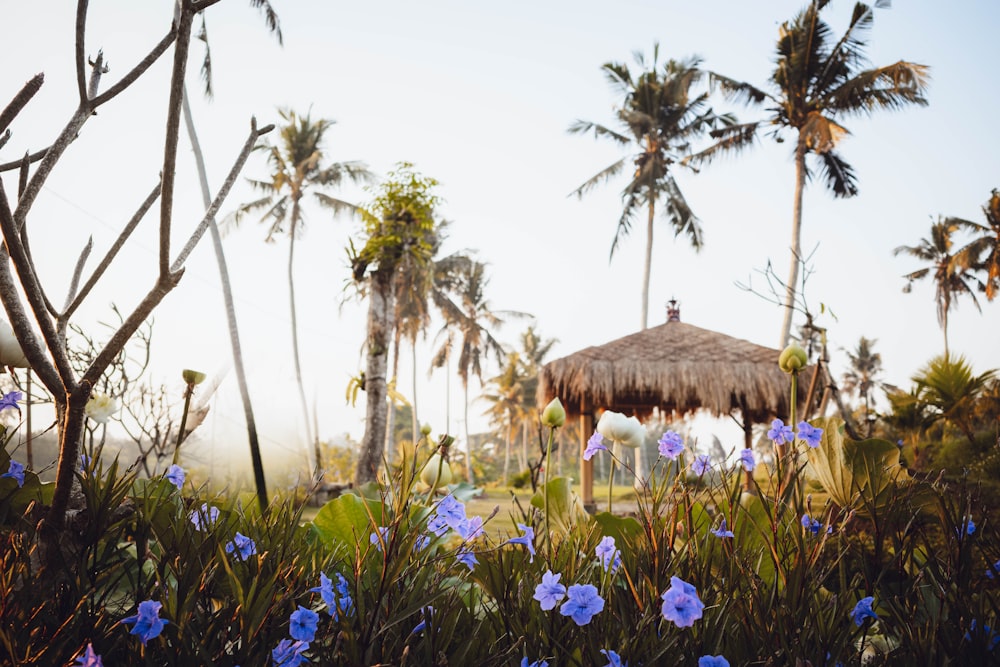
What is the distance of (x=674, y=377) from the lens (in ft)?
34.6

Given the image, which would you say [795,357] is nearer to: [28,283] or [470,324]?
[28,283]

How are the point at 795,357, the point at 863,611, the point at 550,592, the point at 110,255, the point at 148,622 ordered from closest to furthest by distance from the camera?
1. the point at 148,622
2. the point at 550,592
3. the point at 863,611
4. the point at 110,255
5. the point at 795,357

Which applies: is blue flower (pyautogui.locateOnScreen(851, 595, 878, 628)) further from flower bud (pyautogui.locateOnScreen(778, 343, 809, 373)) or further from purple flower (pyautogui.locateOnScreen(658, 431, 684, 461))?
flower bud (pyautogui.locateOnScreen(778, 343, 809, 373))

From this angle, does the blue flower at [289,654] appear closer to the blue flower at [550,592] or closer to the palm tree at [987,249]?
the blue flower at [550,592]

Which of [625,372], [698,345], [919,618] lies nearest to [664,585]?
[919,618]

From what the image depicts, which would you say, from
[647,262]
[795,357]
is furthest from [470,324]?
[795,357]

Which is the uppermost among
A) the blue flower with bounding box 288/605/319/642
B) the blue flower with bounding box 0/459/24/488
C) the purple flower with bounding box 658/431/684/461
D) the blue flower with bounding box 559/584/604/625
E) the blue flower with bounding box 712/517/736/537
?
the purple flower with bounding box 658/431/684/461

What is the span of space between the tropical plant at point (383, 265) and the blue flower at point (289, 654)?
5336 millimetres

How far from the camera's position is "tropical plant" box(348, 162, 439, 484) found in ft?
21.5

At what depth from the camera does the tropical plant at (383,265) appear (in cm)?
657

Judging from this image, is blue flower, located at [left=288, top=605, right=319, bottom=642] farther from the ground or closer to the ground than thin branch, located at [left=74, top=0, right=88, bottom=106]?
closer to the ground

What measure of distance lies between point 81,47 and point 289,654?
80cm

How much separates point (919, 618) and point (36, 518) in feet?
4.40

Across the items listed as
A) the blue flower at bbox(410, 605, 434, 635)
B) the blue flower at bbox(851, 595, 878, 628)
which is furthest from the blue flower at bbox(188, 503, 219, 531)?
the blue flower at bbox(851, 595, 878, 628)
